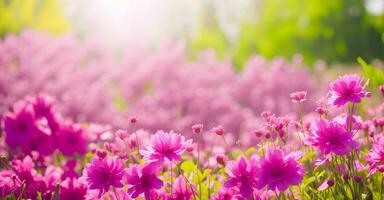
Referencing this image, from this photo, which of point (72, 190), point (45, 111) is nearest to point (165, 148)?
point (72, 190)

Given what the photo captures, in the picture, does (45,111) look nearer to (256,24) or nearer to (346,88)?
(346,88)

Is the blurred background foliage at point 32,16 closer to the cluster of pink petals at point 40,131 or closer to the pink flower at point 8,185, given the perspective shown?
the cluster of pink petals at point 40,131

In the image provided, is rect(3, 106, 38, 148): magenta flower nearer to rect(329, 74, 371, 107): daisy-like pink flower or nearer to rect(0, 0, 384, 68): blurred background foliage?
rect(329, 74, 371, 107): daisy-like pink flower

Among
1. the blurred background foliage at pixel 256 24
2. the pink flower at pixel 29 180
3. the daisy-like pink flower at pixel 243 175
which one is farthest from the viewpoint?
the blurred background foliage at pixel 256 24

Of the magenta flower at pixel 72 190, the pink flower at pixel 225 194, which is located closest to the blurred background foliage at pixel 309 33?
the magenta flower at pixel 72 190

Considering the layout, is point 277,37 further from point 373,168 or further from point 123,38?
point 373,168

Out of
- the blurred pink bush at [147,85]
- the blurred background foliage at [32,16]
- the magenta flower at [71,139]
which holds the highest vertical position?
the blurred background foliage at [32,16]

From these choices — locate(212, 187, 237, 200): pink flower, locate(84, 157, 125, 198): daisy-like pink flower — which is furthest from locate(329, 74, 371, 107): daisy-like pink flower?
locate(84, 157, 125, 198): daisy-like pink flower
